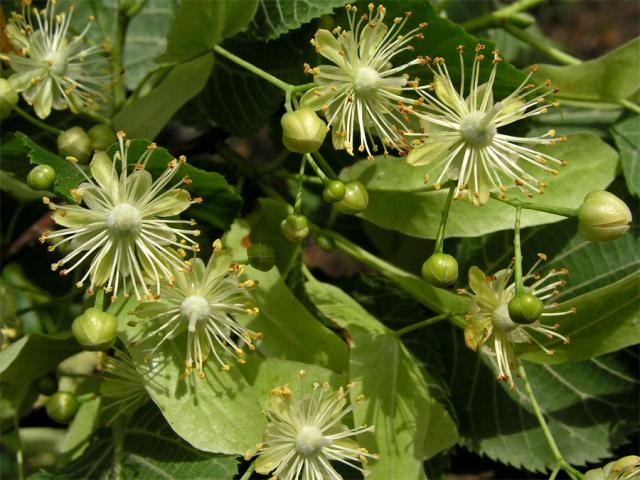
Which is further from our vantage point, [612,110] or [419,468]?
[612,110]

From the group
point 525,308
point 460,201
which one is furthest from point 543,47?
point 525,308

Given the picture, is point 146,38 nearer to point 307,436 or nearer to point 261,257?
point 261,257

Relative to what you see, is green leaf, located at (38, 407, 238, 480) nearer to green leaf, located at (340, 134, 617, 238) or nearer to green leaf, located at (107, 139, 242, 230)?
green leaf, located at (107, 139, 242, 230)

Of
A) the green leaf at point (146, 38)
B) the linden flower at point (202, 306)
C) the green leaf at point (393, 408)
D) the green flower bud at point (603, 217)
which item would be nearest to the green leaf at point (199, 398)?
the linden flower at point (202, 306)

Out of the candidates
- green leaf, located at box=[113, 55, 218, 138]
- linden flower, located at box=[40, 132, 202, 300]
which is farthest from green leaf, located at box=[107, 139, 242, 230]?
green leaf, located at box=[113, 55, 218, 138]

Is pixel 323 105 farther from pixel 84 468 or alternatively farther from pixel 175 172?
pixel 84 468

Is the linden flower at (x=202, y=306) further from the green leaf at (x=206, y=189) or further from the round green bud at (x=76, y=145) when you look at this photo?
the round green bud at (x=76, y=145)

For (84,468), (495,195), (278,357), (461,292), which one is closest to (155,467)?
(84,468)
